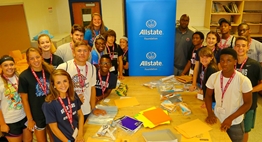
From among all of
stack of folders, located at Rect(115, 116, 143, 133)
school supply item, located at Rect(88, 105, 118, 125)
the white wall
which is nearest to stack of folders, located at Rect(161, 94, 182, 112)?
stack of folders, located at Rect(115, 116, 143, 133)

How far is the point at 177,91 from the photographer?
7.97 ft

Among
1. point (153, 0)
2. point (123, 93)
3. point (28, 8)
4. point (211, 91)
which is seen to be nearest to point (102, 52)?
point (123, 93)

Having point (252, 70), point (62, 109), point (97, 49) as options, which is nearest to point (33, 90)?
point (62, 109)

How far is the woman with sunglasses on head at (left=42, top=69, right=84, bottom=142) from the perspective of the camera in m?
1.67

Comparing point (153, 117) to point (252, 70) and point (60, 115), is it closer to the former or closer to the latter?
point (60, 115)

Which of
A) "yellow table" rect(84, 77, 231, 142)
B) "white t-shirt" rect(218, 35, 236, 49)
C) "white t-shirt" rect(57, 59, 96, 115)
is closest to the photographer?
"yellow table" rect(84, 77, 231, 142)

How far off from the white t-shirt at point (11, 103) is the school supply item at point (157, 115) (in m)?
1.24

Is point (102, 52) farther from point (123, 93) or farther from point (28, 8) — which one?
point (28, 8)

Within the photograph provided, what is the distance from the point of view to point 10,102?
205 centimetres

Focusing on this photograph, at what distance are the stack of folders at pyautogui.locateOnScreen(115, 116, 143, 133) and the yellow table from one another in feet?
0.12

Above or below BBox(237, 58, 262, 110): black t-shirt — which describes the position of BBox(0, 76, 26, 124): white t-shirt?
below

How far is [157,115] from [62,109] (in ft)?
2.70

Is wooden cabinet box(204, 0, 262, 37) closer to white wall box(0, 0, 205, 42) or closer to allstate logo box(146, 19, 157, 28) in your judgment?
white wall box(0, 0, 205, 42)

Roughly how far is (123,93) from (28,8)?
384 centimetres
